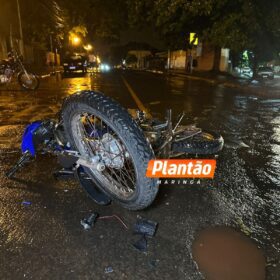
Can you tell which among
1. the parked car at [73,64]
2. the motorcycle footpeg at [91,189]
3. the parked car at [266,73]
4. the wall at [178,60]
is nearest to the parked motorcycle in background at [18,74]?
the motorcycle footpeg at [91,189]

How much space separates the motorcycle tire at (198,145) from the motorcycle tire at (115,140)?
0.86 meters

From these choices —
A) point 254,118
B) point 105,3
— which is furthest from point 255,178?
point 105,3

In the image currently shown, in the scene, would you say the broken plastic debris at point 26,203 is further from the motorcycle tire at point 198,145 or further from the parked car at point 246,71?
the parked car at point 246,71

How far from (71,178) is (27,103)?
6.37 meters

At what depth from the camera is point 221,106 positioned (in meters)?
9.73

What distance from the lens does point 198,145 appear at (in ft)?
12.7

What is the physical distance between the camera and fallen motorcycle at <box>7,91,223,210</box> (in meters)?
2.53

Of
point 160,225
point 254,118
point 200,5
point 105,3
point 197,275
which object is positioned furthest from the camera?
point 105,3

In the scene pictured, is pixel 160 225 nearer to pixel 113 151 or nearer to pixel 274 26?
pixel 113 151

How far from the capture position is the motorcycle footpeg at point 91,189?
3.15 metres

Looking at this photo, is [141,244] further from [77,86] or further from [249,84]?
[249,84]

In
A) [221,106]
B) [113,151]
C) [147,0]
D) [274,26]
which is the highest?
[147,0]
